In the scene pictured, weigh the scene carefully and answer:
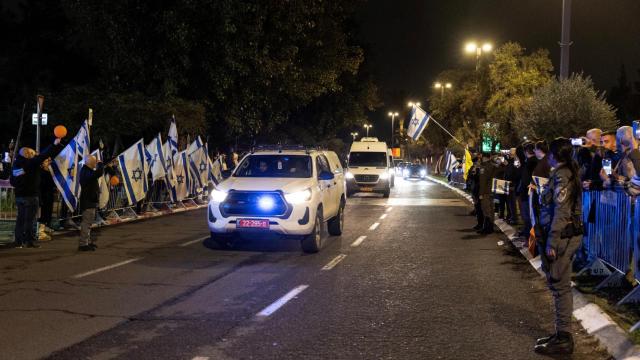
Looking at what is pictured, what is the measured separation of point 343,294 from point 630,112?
94.6m

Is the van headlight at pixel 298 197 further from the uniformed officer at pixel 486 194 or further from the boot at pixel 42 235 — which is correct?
the boot at pixel 42 235

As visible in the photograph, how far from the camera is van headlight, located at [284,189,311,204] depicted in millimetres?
11913

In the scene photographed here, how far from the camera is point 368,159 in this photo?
30.8 metres

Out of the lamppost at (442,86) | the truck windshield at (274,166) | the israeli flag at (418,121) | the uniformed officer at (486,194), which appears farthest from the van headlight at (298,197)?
the lamppost at (442,86)

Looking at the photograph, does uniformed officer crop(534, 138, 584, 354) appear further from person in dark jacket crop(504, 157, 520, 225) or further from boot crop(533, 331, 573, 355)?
person in dark jacket crop(504, 157, 520, 225)

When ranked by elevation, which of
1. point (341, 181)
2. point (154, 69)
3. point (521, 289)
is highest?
point (154, 69)

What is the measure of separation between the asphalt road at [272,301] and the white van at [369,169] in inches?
598

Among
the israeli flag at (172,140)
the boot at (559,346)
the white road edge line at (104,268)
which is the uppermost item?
the israeli flag at (172,140)

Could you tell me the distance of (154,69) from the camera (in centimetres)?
2645

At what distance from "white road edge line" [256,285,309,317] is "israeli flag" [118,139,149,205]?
9.96 metres

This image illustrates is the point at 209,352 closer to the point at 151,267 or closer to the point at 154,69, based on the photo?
the point at 151,267

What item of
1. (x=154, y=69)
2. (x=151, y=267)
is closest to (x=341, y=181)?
(x=151, y=267)

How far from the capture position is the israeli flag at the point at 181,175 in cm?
2131

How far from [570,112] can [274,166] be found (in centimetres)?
1549
